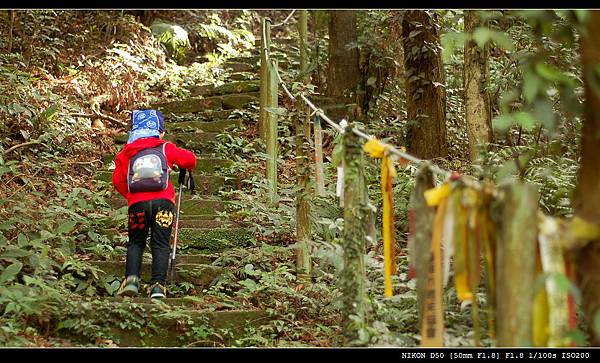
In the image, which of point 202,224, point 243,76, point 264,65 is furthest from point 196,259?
point 243,76

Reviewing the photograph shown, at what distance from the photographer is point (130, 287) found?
5461mm

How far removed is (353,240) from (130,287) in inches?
87.3

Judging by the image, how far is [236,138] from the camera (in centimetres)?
928

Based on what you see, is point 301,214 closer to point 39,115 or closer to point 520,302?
point 520,302

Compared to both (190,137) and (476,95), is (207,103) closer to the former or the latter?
(190,137)

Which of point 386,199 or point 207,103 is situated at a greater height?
point 207,103

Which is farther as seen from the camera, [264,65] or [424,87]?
A: [264,65]

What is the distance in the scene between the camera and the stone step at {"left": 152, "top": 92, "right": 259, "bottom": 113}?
1045cm

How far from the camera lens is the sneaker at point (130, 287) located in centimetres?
546

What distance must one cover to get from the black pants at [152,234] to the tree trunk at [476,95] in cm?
332

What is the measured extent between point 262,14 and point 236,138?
7.77 m

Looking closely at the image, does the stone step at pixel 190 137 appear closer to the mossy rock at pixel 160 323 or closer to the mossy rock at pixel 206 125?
the mossy rock at pixel 206 125

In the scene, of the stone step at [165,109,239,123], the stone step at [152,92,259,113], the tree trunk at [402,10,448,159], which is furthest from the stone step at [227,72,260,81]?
the tree trunk at [402,10,448,159]
